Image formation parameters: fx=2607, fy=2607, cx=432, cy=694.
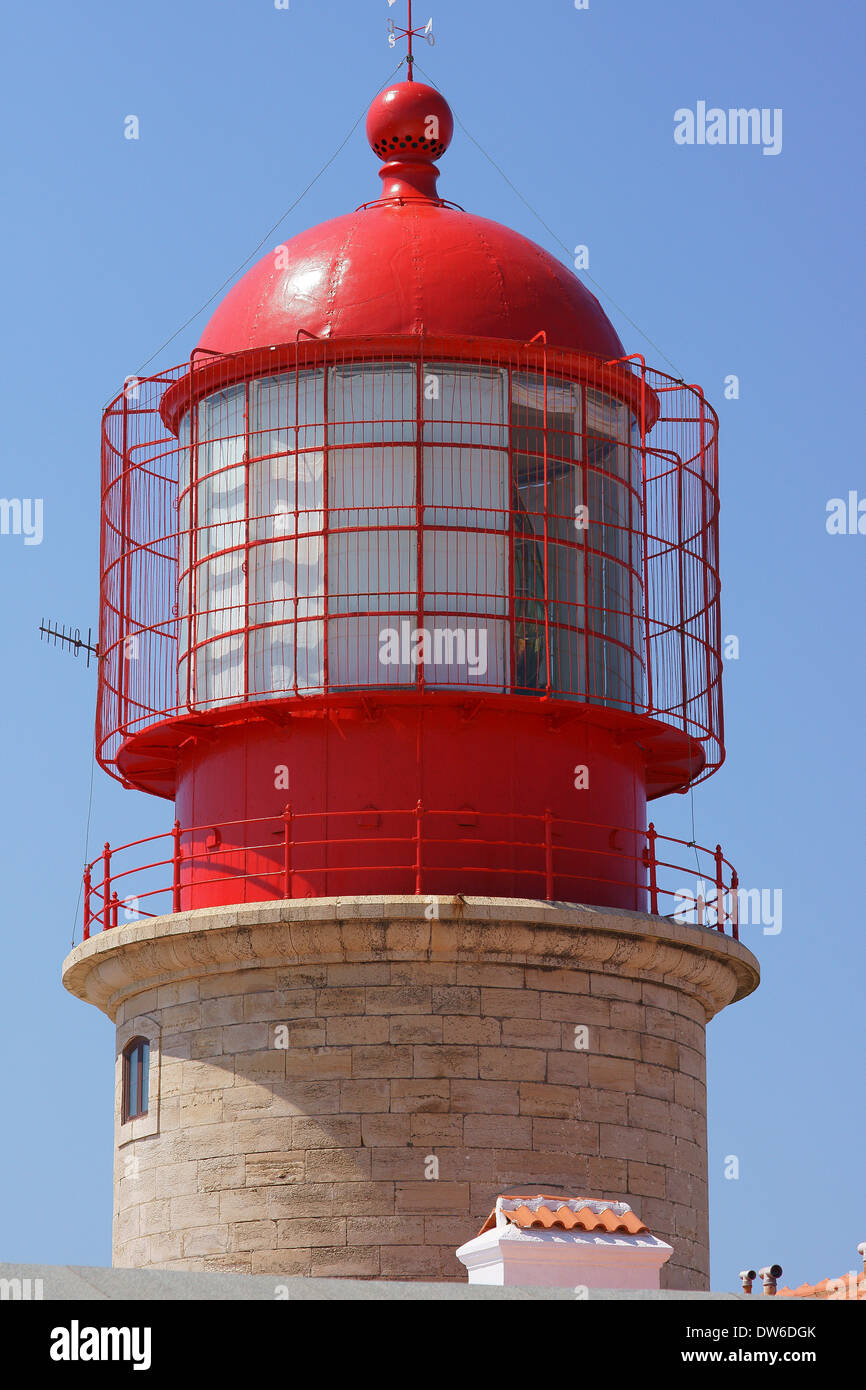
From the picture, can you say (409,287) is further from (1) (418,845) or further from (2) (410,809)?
(1) (418,845)

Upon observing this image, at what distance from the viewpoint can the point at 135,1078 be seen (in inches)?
880

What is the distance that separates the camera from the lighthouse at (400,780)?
68.2ft

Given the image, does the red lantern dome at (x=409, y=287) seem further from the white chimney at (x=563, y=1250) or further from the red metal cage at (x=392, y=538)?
the white chimney at (x=563, y=1250)

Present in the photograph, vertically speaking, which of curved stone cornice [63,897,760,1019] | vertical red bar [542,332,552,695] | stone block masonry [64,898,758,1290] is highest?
vertical red bar [542,332,552,695]

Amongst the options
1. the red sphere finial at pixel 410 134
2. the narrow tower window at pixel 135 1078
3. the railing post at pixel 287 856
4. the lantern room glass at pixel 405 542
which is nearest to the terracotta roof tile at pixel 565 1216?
the railing post at pixel 287 856

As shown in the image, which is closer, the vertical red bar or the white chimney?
the white chimney

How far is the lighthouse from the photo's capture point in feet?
68.2

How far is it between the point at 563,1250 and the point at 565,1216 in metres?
0.39

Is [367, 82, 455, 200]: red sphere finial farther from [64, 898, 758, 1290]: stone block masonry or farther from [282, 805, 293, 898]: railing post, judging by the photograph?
[64, 898, 758, 1290]: stone block masonry

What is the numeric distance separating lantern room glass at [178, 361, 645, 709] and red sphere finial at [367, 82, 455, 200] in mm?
2806

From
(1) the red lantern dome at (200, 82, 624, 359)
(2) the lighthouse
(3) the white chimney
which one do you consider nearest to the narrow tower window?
(2) the lighthouse
